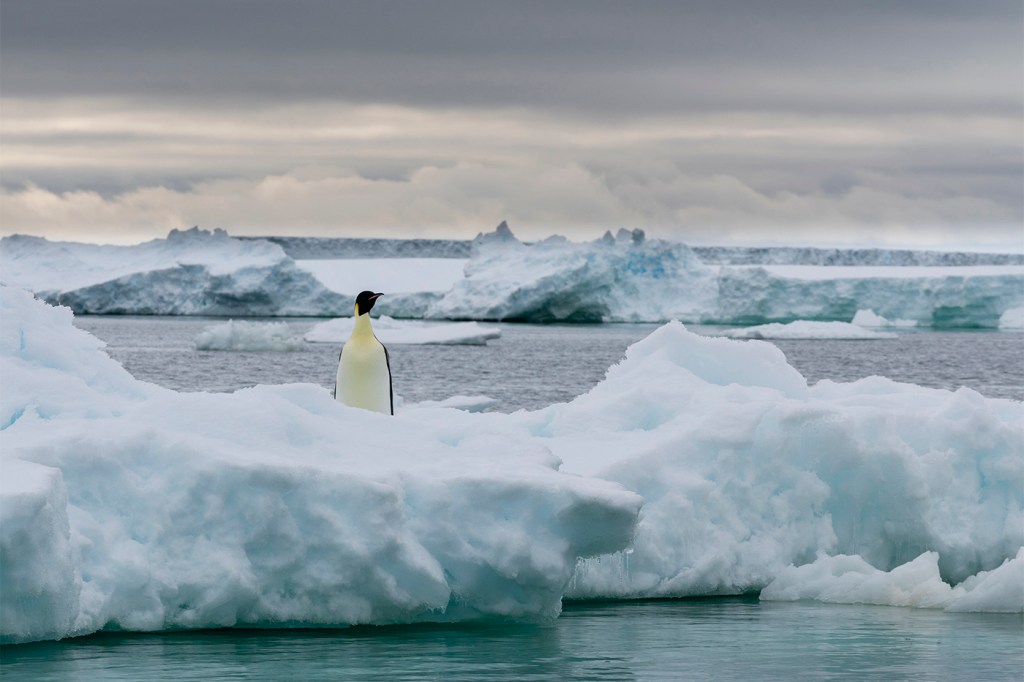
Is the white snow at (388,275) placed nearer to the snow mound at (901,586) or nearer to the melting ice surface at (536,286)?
the melting ice surface at (536,286)

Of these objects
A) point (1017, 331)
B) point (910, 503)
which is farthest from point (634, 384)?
point (1017, 331)

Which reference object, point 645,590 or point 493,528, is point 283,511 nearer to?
point 493,528

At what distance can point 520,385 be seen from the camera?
113 feet

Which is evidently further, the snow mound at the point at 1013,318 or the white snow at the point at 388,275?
the white snow at the point at 388,275

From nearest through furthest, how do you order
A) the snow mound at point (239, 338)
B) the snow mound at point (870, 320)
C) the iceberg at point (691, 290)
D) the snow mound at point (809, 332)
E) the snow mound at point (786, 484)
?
1. the snow mound at point (786, 484)
2. the snow mound at point (239, 338)
3. the snow mound at point (809, 332)
4. the iceberg at point (691, 290)
5. the snow mound at point (870, 320)

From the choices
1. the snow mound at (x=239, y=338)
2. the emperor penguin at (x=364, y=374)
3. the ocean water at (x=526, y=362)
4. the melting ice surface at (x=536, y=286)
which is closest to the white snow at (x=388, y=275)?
the melting ice surface at (x=536, y=286)

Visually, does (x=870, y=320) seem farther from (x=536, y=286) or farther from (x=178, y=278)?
(x=178, y=278)

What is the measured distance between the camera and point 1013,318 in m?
64.1

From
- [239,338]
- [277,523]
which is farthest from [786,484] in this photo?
[239,338]

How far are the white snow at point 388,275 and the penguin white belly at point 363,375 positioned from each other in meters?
62.3

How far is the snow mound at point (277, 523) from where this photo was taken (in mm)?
7961

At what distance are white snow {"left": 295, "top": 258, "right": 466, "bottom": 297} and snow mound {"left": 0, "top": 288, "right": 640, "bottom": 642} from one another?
66.5 metres

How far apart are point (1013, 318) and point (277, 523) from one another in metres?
60.2

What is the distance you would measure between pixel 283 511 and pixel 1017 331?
68541 millimetres
